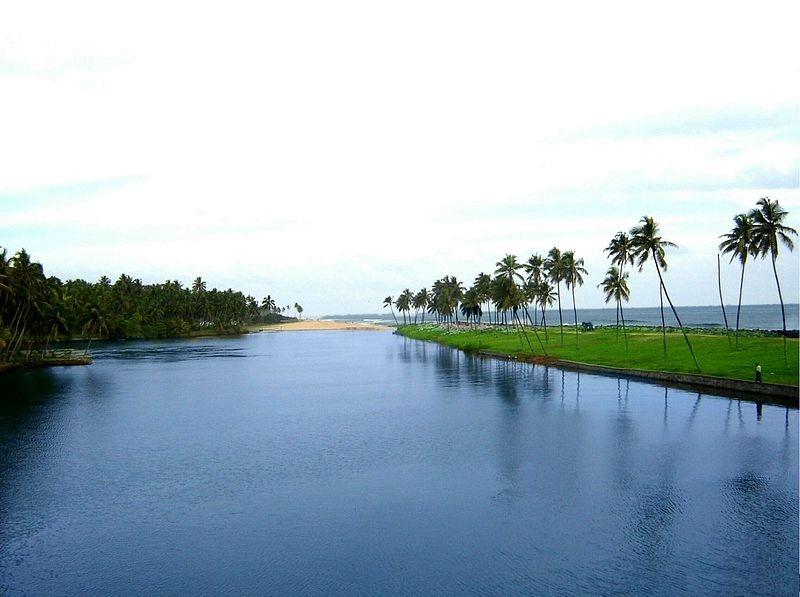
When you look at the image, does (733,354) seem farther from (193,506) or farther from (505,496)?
(193,506)

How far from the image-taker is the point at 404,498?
88.4 ft

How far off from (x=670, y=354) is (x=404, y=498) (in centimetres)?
5439

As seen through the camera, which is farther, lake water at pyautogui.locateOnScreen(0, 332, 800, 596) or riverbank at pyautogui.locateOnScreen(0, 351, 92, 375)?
riverbank at pyautogui.locateOnScreen(0, 351, 92, 375)

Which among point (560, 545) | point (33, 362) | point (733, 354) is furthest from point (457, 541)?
point (33, 362)

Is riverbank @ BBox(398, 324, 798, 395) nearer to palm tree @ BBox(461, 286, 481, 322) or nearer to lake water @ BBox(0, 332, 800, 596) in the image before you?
lake water @ BBox(0, 332, 800, 596)

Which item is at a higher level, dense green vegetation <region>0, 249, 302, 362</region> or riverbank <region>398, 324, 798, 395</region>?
dense green vegetation <region>0, 249, 302, 362</region>

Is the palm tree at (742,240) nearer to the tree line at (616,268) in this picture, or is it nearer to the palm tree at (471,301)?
the tree line at (616,268)

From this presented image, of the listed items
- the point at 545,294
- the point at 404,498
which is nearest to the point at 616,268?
the point at 545,294

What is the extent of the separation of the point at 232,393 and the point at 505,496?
42.7 meters

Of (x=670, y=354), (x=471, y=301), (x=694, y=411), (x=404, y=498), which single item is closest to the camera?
(x=404, y=498)

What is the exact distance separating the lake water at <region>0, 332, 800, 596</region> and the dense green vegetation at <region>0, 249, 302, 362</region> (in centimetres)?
3123

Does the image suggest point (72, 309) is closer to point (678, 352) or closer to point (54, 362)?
point (54, 362)

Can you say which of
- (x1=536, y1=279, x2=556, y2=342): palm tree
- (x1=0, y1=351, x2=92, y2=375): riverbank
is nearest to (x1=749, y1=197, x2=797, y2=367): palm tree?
(x1=536, y1=279, x2=556, y2=342): palm tree

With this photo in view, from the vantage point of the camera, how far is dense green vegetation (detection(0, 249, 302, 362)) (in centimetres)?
7850
